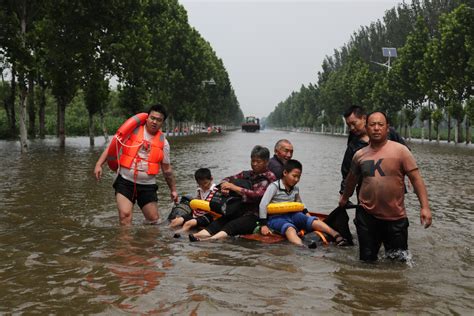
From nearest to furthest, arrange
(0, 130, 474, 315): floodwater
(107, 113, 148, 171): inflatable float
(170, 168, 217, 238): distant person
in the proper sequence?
(0, 130, 474, 315): floodwater, (107, 113, 148, 171): inflatable float, (170, 168, 217, 238): distant person

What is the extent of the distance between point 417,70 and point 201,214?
43.2m

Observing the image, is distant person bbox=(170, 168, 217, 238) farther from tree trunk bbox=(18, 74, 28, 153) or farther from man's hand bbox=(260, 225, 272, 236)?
tree trunk bbox=(18, 74, 28, 153)

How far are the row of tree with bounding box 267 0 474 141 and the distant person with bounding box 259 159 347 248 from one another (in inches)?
1294

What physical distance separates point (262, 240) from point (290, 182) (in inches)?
33.0

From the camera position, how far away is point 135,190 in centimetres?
700

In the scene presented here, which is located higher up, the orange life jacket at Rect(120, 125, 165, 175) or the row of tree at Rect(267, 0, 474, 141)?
the row of tree at Rect(267, 0, 474, 141)

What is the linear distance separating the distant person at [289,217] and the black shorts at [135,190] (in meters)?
1.69

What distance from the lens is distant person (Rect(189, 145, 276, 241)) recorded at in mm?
6598

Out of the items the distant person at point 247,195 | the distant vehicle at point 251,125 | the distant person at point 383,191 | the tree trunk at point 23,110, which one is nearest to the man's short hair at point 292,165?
the distant person at point 247,195

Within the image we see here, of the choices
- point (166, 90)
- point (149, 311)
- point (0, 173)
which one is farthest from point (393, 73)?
point (149, 311)

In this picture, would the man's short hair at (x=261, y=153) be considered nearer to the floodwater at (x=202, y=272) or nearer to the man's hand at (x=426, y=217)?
the floodwater at (x=202, y=272)

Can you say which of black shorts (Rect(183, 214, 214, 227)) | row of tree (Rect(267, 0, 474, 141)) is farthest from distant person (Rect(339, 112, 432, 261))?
row of tree (Rect(267, 0, 474, 141))

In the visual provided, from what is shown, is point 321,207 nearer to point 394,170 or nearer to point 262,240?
point 262,240

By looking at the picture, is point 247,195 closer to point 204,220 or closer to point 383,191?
point 204,220
